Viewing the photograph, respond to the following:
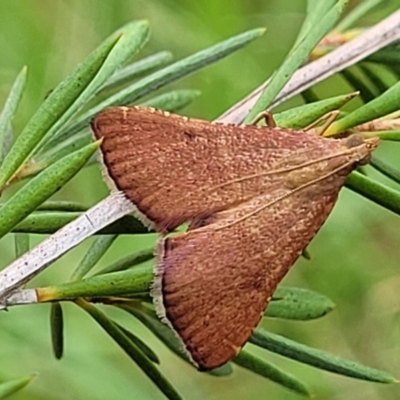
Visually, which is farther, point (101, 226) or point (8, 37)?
point (8, 37)

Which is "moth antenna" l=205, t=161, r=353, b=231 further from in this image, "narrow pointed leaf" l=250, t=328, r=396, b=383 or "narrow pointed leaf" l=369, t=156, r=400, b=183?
"narrow pointed leaf" l=250, t=328, r=396, b=383

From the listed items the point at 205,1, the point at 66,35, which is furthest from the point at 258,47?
the point at 66,35

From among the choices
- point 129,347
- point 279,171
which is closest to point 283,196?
point 279,171

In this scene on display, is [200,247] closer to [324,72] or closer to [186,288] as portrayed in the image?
[186,288]

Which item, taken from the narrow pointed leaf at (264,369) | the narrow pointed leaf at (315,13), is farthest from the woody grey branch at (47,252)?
the narrow pointed leaf at (315,13)

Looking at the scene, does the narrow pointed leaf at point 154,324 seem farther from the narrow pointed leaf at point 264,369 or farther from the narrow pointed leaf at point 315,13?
the narrow pointed leaf at point 315,13
